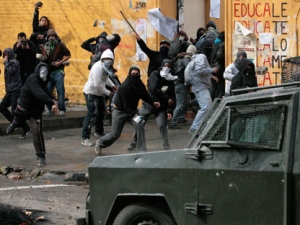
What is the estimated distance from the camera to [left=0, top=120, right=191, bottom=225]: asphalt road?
35.0 ft

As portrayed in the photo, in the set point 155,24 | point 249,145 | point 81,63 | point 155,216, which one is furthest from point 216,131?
point 81,63

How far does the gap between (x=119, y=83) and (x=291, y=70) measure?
9.21 m

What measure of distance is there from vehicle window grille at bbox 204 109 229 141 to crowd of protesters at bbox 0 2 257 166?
592 centimetres

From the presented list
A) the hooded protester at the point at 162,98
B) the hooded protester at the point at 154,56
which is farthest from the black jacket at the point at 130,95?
the hooded protester at the point at 154,56

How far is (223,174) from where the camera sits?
728cm

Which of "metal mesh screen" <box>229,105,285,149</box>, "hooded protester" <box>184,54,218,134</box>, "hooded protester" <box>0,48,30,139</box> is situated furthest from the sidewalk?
"metal mesh screen" <box>229,105,285,149</box>

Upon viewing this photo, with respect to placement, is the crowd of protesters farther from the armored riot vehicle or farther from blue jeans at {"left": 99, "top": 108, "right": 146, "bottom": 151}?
the armored riot vehicle

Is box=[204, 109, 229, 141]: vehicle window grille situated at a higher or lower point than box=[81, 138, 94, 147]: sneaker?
higher

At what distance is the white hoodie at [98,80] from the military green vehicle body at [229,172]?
7404mm

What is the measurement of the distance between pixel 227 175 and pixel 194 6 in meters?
13.9

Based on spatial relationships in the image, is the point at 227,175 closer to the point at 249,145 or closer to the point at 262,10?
the point at 249,145

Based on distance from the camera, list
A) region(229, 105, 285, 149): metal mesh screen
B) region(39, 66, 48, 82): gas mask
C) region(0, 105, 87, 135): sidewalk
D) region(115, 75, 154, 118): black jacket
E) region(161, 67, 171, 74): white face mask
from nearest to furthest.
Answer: region(229, 105, 285, 149): metal mesh screen
region(39, 66, 48, 82): gas mask
region(115, 75, 154, 118): black jacket
region(161, 67, 171, 74): white face mask
region(0, 105, 87, 135): sidewalk

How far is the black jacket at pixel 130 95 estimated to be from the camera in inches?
531

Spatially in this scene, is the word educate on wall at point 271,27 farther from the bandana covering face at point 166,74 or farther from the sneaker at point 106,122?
the sneaker at point 106,122
